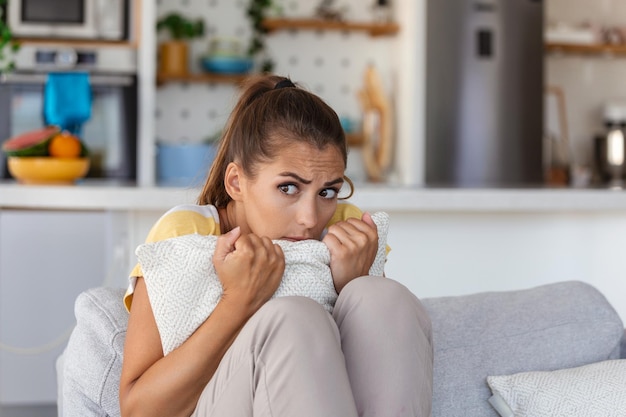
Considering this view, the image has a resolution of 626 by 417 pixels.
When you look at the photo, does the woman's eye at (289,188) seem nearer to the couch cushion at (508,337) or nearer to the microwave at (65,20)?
the couch cushion at (508,337)

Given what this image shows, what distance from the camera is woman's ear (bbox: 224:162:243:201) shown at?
1.56 metres

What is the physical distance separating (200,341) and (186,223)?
0.72ft

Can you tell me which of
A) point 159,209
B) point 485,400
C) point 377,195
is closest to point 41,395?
point 159,209

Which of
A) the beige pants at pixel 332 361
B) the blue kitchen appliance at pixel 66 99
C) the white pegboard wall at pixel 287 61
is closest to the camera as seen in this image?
the beige pants at pixel 332 361

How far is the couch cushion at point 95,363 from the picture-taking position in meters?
1.53

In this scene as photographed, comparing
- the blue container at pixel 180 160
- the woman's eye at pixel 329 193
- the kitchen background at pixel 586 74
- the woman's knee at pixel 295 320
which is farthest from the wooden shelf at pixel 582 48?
the woman's knee at pixel 295 320

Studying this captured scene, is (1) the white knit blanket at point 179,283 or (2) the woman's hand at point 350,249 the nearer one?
(1) the white knit blanket at point 179,283

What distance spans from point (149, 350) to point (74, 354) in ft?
0.84

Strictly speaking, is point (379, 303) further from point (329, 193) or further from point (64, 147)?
point (64, 147)

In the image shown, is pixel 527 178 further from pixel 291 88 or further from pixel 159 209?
pixel 291 88

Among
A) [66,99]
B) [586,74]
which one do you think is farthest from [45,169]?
[586,74]

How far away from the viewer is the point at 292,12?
5348 millimetres

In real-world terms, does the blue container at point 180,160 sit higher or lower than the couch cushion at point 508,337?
higher

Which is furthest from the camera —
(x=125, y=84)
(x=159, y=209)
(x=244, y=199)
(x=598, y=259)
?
(x=125, y=84)
